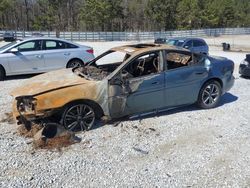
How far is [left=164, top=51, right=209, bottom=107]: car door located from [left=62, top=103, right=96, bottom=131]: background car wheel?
1.61m

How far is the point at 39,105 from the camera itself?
4.94 metres

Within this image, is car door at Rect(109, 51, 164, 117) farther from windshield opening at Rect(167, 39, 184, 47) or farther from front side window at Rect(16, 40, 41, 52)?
windshield opening at Rect(167, 39, 184, 47)

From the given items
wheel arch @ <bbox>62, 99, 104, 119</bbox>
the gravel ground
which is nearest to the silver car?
the gravel ground

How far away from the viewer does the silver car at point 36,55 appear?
385 inches

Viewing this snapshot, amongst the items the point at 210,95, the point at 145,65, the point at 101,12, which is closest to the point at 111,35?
the point at 101,12

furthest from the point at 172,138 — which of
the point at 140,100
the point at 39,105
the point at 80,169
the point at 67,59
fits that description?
the point at 67,59

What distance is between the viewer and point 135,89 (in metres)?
5.62

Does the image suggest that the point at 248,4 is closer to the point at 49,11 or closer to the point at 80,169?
the point at 49,11

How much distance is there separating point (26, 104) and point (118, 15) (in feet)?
161

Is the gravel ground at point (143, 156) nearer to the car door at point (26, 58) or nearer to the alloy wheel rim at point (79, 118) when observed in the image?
the alloy wheel rim at point (79, 118)

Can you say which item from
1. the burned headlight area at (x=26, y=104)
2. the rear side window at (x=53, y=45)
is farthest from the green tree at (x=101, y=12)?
the burned headlight area at (x=26, y=104)

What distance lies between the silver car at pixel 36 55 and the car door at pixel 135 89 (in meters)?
5.02

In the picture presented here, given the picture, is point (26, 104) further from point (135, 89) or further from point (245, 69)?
point (245, 69)

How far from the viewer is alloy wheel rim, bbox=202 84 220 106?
6.67m
